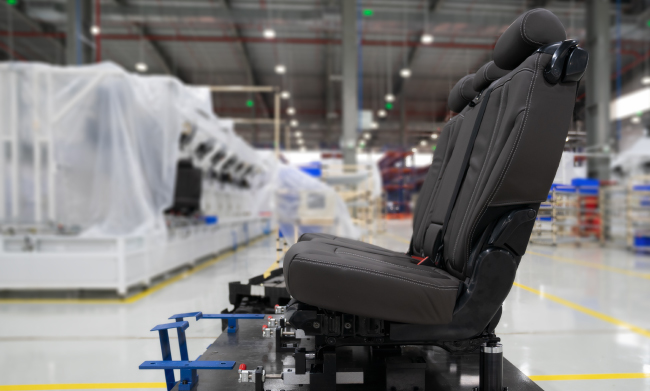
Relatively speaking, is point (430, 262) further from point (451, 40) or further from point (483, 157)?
point (451, 40)

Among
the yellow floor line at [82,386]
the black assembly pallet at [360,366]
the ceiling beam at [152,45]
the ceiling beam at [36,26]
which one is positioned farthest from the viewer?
the ceiling beam at [152,45]

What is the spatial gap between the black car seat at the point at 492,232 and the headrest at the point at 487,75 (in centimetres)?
17

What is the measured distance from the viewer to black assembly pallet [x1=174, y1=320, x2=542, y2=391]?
1263 mm

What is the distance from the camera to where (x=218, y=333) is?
2482mm

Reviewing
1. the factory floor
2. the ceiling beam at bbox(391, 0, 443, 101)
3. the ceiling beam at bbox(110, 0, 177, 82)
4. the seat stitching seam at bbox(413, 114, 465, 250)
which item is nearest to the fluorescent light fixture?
the ceiling beam at bbox(391, 0, 443, 101)

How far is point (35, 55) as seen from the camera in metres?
11.4

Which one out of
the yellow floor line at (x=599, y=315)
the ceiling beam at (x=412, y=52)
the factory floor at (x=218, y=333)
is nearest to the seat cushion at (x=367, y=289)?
the factory floor at (x=218, y=333)

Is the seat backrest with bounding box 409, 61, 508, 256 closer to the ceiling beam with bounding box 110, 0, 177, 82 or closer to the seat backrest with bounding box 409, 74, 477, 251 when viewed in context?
the seat backrest with bounding box 409, 74, 477, 251

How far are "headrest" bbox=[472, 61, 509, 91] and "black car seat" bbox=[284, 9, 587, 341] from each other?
174 millimetres

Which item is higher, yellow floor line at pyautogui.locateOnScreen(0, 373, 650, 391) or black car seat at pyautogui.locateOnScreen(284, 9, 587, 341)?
black car seat at pyautogui.locateOnScreen(284, 9, 587, 341)

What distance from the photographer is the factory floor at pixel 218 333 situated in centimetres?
184

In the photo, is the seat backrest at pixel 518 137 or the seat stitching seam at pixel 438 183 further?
the seat stitching seam at pixel 438 183

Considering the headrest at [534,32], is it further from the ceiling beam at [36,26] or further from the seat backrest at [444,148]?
the ceiling beam at [36,26]

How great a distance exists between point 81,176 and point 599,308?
15.0 feet
